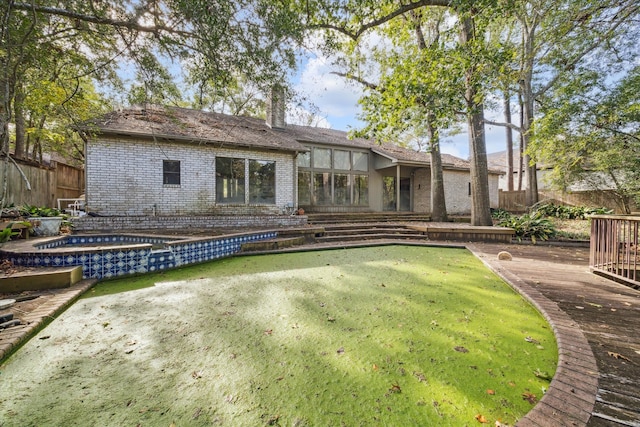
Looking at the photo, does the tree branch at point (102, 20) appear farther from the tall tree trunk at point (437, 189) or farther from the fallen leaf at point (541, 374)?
the tall tree trunk at point (437, 189)

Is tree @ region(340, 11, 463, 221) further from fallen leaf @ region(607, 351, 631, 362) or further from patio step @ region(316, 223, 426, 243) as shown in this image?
fallen leaf @ region(607, 351, 631, 362)

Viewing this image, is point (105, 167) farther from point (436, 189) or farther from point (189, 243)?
point (436, 189)

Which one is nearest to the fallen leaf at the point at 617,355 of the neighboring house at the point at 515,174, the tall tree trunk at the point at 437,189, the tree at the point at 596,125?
the tree at the point at 596,125

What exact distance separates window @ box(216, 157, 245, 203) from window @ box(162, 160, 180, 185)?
133 centimetres

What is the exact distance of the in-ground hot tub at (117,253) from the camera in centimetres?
410

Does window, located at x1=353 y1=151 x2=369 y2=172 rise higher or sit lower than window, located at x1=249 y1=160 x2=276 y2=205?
higher

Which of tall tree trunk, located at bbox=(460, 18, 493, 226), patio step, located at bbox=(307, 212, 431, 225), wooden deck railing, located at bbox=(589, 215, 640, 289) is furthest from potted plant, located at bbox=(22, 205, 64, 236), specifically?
tall tree trunk, located at bbox=(460, 18, 493, 226)

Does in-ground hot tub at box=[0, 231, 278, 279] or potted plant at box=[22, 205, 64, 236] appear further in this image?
potted plant at box=[22, 205, 64, 236]

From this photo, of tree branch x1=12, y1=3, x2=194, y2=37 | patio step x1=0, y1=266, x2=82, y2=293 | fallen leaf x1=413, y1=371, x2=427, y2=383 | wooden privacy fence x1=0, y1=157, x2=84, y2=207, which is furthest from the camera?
wooden privacy fence x1=0, y1=157, x2=84, y2=207

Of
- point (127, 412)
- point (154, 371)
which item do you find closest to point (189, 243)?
point (154, 371)

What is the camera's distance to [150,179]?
884 cm

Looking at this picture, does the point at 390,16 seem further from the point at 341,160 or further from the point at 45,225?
the point at 45,225

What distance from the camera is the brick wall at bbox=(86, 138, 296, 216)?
8.23 m

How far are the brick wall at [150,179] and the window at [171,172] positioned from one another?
0.11 meters
